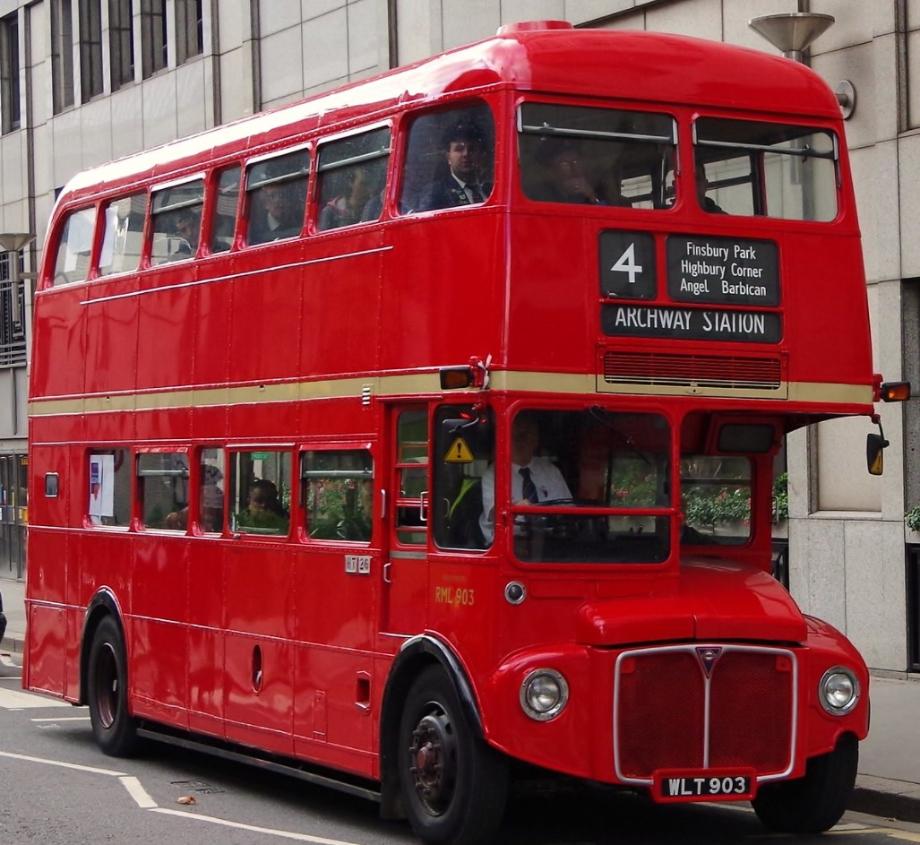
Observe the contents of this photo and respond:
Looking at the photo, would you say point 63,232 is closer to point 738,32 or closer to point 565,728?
point 738,32

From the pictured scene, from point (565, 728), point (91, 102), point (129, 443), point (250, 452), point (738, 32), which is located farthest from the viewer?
point (91, 102)

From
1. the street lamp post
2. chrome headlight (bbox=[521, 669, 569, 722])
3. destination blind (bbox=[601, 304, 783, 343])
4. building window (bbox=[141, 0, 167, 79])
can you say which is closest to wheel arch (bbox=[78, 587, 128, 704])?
chrome headlight (bbox=[521, 669, 569, 722])

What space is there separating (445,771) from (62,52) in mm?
28609

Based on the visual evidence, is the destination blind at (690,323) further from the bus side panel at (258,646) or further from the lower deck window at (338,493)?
the bus side panel at (258,646)

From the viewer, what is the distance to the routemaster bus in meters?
9.71

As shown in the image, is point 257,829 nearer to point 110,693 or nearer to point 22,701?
point 110,693

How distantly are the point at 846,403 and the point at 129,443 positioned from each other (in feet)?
19.9

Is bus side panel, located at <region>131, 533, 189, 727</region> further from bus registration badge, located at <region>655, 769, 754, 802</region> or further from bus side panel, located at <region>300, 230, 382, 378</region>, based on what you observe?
bus registration badge, located at <region>655, 769, 754, 802</region>

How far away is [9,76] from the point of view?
39.3m

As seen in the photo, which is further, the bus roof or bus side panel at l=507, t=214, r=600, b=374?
the bus roof

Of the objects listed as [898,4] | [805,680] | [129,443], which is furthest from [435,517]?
[898,4]

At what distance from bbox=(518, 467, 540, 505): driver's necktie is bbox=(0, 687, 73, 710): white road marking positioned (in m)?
9.09

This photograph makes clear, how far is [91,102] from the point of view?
3453cm

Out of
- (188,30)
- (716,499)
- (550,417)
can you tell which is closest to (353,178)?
(550,417)
